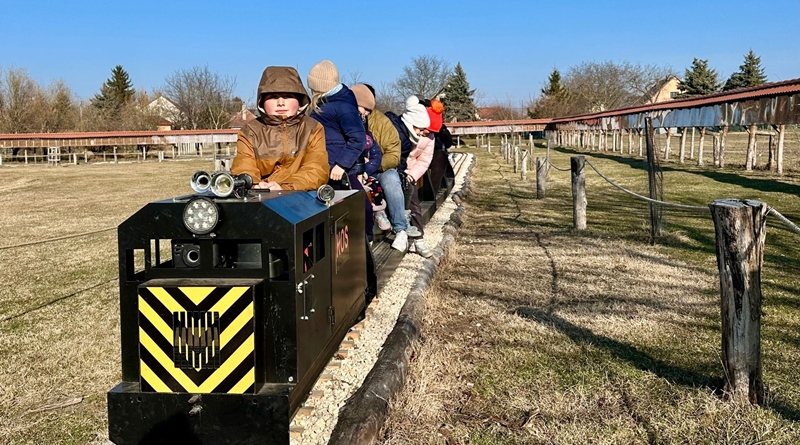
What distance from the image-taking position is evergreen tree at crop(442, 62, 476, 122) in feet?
277

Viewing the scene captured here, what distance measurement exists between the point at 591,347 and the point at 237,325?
258cm

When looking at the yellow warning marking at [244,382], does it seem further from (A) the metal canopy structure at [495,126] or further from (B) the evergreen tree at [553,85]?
(B) the evergreen tree at [553,85]

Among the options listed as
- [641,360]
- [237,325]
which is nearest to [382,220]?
[641,360]

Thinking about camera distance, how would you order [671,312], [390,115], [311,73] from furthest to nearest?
1. [390,115]
2. [311,73]
3. [671,312]

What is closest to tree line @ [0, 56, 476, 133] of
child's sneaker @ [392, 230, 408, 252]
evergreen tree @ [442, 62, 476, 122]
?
evergreen tree @ [442, 62, 476, 122]

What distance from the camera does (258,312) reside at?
10.2 feet

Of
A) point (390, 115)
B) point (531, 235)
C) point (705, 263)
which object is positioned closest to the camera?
point (705, 263)

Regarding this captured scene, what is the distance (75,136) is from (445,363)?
1870 inches

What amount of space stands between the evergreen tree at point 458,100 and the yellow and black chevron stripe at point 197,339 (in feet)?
268

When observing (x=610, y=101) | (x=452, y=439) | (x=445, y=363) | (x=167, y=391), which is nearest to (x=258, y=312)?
(x=167, y=391)

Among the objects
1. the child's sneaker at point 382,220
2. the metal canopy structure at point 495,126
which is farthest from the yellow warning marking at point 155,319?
the metal canopy structure at point 495,126

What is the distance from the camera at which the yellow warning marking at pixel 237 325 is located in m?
3.04

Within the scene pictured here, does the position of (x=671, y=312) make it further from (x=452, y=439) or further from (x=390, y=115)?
(x=390, y=115)

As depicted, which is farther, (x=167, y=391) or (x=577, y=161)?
(x=577, y=161)
